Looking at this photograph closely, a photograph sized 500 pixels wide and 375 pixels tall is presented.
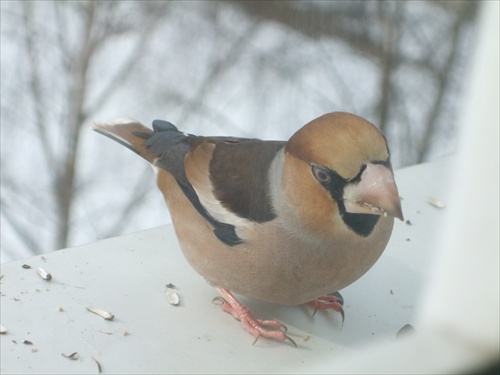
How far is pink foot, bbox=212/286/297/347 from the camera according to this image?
4.05ft

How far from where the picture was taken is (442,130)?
127 inches

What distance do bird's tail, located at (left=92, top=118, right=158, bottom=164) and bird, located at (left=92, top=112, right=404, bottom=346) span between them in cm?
17

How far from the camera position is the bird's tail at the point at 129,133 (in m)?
1.54

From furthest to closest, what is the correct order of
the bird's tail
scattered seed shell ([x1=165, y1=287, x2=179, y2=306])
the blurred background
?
the blurred background → the bird's tail → scattered seed shell ([x1=165, y1=287, x2=179, y2=306])

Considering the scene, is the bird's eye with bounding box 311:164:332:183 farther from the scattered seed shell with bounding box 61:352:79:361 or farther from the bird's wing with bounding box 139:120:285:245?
the scattered seed shell with bounding box 61:352:79:361

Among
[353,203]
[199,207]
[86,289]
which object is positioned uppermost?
[353,203]

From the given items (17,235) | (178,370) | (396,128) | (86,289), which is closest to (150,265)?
(86,289)

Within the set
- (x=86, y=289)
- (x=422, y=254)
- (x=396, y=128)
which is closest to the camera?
(x=86, y=289)

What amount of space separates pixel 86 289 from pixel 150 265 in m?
0.12

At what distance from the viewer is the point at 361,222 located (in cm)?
117

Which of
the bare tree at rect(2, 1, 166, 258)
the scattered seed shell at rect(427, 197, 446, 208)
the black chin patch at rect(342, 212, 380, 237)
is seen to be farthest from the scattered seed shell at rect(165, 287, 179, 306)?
the bare tree at rect(2, 1, 166, 258)

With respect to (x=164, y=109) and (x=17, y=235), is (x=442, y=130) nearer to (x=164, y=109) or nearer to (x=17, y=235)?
(x=164, y=109)

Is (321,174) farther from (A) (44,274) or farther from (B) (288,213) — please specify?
(A) (44,274)

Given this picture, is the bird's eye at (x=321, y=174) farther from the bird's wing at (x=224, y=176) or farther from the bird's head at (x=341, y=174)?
the bird's wing at (x=224, y=176)
